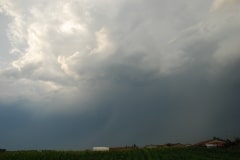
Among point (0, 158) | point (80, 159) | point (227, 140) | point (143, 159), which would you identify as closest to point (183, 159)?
point (143, 159)

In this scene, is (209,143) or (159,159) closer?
(159,159)

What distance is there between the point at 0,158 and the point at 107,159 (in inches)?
880

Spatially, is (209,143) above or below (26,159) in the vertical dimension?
above

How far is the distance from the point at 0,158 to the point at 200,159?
4084 cm

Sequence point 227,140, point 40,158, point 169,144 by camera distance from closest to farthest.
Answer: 1. point 40,158
2. point 227,140
3. point 169,144

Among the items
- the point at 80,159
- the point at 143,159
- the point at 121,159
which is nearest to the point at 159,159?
the point at 143,159

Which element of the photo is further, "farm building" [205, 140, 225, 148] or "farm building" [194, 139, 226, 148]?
"farm building" [205, 140, 225, 148]

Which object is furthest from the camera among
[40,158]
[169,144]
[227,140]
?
[169,144]

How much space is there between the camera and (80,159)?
7638 centimetres

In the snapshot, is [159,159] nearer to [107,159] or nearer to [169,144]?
[107,159]

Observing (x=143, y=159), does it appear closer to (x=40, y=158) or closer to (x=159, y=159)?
(x=159, y=159)

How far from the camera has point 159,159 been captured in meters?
71.5

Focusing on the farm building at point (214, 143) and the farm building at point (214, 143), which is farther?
the farm building at point (214, 143)

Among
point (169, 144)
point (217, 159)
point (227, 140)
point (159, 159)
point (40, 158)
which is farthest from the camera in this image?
point (169, 144)
